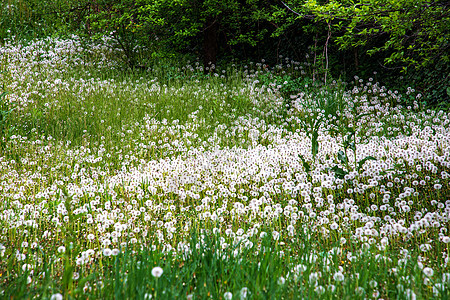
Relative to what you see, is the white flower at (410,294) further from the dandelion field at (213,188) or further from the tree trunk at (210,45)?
the tree trunk at (210,45)

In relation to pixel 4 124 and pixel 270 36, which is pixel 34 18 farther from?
pixel 270 36

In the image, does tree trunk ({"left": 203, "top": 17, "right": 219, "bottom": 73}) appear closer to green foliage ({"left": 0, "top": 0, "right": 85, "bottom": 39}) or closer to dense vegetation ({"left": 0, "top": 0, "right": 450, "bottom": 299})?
dense vegetation ({"left": 0, "top": 0, "right": 450, "bottom": 299})

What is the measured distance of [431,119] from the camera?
22.7 feet

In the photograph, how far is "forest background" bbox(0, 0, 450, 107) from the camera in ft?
27.5

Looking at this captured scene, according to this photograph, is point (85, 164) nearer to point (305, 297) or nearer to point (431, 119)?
point (305, 297)

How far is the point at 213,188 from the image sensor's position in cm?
470

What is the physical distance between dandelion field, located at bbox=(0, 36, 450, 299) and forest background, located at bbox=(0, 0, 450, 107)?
66 cm

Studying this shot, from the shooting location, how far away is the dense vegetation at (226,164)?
2434 millimetres

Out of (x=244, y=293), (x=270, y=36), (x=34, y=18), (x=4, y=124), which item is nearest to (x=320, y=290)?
(x=244, y=293)

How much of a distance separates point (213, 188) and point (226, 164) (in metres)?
0.87

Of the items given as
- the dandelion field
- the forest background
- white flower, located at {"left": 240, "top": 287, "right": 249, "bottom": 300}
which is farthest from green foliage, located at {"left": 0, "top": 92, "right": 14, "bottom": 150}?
white flower, located at {"left": 240, "top": 287, "right": 249, "bottom": 300}

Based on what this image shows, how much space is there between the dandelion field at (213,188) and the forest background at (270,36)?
2.16 ft

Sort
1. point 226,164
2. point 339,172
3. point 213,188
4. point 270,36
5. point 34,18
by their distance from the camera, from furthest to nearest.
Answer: point 34,18
point 270,36
point 226,164
point 213,188
point 339,172

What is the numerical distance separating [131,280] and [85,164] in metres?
4.33
